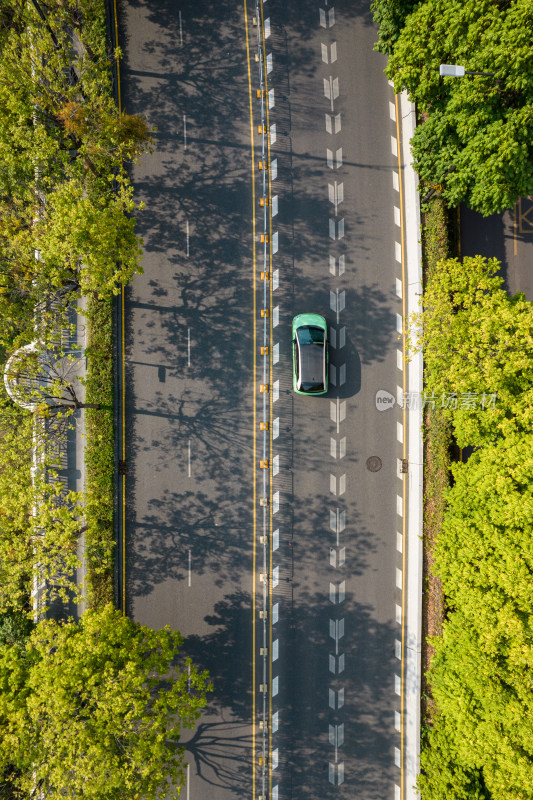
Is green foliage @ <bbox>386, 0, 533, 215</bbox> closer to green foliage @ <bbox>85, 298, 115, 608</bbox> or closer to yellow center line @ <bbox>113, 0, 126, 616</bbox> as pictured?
yellow center line @ <bbox>113, 0, 126, 616</bbox>

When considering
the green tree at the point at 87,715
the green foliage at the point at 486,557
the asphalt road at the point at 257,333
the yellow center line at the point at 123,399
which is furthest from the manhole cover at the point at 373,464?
the yellow center line at the point at 123,399

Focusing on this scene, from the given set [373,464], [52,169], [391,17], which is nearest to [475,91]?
[391,17]

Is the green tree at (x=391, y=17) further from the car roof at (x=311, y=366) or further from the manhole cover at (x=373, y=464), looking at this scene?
the manhole cover at (x=373, y=464)

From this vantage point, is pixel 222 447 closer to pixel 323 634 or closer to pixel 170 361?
pixel 170 361

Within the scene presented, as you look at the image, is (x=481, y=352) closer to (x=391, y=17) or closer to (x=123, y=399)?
(x=391, y=17)

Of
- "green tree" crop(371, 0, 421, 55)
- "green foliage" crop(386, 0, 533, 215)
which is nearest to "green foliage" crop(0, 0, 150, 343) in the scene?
"green tree" crop(371, 0, 421, 55)

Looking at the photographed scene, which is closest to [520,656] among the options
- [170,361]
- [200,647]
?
[200,647]
